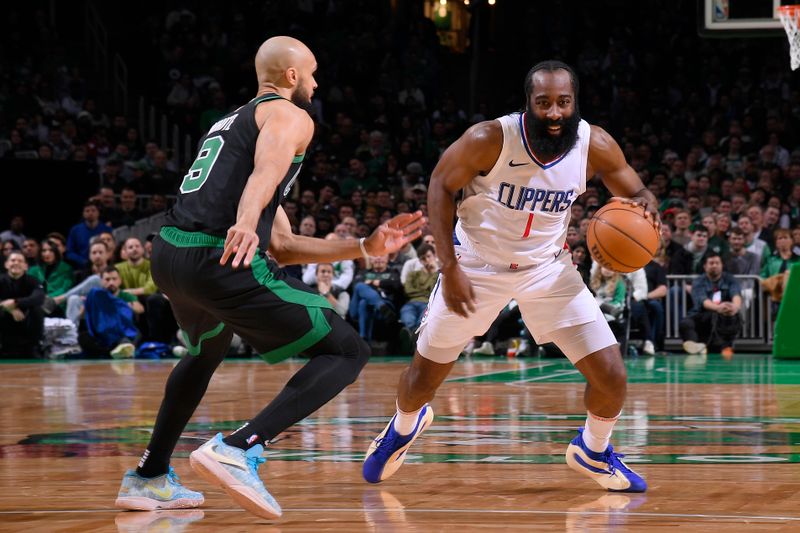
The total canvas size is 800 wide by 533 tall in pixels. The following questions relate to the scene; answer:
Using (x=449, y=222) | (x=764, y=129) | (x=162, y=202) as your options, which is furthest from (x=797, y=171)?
(x=449, y=222)

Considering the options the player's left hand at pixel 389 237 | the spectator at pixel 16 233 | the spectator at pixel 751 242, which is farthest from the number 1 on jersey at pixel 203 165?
the spectator at pixel 16 233

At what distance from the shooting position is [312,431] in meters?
7.12

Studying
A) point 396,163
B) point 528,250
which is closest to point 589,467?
point 528,250

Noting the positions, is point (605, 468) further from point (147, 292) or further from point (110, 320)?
point (147, 292)

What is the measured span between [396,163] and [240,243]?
1594 cm

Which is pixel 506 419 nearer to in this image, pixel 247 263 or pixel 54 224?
pixel 247 263

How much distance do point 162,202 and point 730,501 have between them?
47.6 feet

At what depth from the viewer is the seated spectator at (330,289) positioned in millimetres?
14874

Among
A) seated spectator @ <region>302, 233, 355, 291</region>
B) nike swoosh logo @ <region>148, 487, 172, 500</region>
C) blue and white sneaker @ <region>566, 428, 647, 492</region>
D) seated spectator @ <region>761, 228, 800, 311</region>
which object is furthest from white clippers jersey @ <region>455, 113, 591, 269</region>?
seated spectator @ <region>302, 233, 355, 291</region>

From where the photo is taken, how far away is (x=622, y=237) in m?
5.33

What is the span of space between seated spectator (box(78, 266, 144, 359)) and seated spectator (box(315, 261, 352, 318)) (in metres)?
2.32

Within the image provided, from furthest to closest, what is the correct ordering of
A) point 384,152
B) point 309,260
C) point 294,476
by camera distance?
1. point 384,152
2. point 294,476
3. point 309,260

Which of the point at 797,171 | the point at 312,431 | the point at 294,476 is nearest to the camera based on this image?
the point at 294,476

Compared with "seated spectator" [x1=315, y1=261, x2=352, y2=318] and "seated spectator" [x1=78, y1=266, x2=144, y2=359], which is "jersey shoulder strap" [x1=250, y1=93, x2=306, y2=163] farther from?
"seated spectator" [x1=78, y1=266, x2=144, y2=359]
